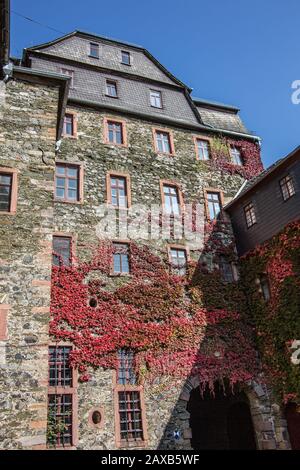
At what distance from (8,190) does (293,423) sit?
12.2m

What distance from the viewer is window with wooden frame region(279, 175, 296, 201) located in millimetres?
15749

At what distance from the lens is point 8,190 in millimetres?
9688

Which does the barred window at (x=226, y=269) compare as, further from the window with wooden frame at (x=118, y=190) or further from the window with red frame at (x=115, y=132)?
the window with red frame at (x=115, y=132)

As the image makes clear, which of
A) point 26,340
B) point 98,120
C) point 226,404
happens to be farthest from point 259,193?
point 26,340

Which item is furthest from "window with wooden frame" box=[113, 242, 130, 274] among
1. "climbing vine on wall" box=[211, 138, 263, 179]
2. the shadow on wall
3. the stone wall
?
"climbing vine on wall" box=[211, 138, 263, 179]

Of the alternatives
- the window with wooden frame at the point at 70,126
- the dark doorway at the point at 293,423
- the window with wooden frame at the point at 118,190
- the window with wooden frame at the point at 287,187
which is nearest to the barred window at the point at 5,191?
the window with wooden frame at the point at 118,190

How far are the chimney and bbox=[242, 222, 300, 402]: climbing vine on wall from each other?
11022 mm

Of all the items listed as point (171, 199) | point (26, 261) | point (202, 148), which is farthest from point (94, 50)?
point (26, 261)

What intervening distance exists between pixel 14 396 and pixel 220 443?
13.1 metres

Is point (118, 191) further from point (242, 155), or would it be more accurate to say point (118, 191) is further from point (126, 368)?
point (242, 155)

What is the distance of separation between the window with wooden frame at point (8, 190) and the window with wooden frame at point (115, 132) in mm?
8773

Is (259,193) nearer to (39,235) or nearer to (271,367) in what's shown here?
(271,367)

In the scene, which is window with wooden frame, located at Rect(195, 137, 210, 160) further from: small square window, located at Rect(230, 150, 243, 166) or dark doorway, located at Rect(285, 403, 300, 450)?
dark doorway, located at Rect(285, 403, 300, 450)

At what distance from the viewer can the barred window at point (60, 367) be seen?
12573 mm
